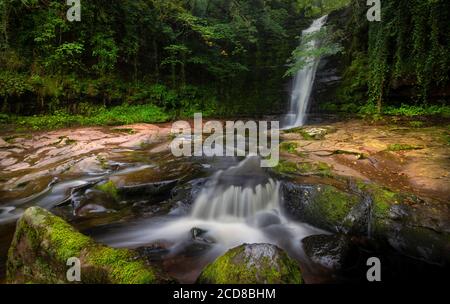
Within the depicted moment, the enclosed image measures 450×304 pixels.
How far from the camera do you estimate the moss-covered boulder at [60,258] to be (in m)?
2.56

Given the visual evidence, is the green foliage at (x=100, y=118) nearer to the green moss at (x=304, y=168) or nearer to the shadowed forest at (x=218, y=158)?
the shadowed forest at (x=218, y=158)

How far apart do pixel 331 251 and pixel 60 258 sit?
A: 2.92 meters

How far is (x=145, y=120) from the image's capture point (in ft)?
38.5

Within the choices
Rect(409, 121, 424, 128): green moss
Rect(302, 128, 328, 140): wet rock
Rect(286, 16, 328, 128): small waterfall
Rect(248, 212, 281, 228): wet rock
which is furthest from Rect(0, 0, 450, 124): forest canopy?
Rect(248, 212, 281, 228): wet rock

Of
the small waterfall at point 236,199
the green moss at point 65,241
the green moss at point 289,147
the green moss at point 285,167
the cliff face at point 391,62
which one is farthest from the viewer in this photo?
the cliff face at point 391,62

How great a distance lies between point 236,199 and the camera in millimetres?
5125

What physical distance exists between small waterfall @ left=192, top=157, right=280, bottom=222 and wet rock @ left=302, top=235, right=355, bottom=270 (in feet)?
3.55

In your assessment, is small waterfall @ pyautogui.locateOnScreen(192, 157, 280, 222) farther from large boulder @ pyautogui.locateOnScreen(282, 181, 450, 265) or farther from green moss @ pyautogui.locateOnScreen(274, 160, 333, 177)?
large boulder @ pyautogui.locateOnScreen(282, 181, 450, 265)

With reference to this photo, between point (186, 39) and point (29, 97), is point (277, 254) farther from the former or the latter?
point (186, 39)

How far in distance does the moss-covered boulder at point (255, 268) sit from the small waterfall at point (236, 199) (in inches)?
85.9

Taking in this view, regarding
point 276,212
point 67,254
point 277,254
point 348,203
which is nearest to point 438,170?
point 348,203

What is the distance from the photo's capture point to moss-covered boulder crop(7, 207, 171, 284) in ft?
8.40

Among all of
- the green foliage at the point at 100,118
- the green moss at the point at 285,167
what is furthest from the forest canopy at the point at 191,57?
the green moss at the point at 285,167

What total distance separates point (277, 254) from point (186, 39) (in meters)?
12.9
